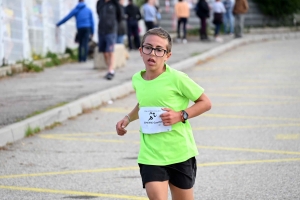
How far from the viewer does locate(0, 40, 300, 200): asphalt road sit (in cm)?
785

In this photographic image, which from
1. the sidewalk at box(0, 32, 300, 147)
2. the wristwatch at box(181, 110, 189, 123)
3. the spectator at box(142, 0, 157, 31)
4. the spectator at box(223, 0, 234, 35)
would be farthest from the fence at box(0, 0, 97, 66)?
the wristwatch at box(181, 110, 189, 123)

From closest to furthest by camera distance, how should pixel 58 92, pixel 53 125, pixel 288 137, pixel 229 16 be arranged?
pixel 288 137, pixel 53 125, pixel 58 92, pixel 229 16

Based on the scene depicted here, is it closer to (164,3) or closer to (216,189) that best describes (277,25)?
(164,3)

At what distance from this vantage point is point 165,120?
214 inches

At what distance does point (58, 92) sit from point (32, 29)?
5.99 m

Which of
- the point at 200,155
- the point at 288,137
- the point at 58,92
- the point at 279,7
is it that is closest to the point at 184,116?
the point at 200,155

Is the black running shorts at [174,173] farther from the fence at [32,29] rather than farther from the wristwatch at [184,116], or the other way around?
the fence at [32,29]

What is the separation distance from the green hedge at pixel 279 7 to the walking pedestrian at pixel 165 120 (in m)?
35.5

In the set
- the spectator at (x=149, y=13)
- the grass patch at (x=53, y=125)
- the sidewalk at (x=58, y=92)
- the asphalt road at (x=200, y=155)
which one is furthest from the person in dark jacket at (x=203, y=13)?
the grass patch at (x=53, y=125)

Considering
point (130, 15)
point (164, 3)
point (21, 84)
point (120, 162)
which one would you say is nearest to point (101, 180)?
point (120, 162)

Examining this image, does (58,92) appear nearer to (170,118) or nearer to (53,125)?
(53,125)

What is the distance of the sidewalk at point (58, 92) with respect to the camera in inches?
469

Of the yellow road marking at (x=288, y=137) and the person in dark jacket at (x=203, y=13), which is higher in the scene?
the yellow road marking at (x=288, y=137)

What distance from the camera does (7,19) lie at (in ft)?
63.9
